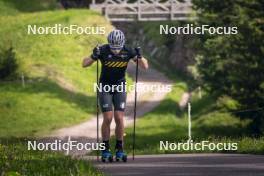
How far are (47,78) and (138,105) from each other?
7.08 meters

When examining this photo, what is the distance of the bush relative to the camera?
141 feet

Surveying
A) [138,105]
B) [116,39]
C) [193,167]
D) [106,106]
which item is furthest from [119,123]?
[138,105]

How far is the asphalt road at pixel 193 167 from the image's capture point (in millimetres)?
9406

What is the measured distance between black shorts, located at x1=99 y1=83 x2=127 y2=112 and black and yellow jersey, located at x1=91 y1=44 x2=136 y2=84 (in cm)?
20

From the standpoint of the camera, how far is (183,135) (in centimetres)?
3562

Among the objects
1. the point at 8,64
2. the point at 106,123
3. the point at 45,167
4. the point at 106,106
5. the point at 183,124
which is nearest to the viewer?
the point at 45,167

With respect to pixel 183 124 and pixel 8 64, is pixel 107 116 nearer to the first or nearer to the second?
pixel 183 124

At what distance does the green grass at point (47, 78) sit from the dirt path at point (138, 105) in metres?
1.11

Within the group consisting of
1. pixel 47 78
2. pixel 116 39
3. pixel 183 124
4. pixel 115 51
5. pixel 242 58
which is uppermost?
pixel 47 78

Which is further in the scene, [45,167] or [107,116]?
[107,116]

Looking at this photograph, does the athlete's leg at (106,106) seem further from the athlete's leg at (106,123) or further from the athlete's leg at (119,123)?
the athlete's leg at (119,123)

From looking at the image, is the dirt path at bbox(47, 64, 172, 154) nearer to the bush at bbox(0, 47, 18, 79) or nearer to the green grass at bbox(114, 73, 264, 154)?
the green grass at bbox(114, 73, 264, 154)

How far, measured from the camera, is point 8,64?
144 feet

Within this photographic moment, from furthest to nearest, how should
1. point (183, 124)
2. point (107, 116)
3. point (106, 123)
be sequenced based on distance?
point (183, 124), point (106, 123), point (107, 116)
